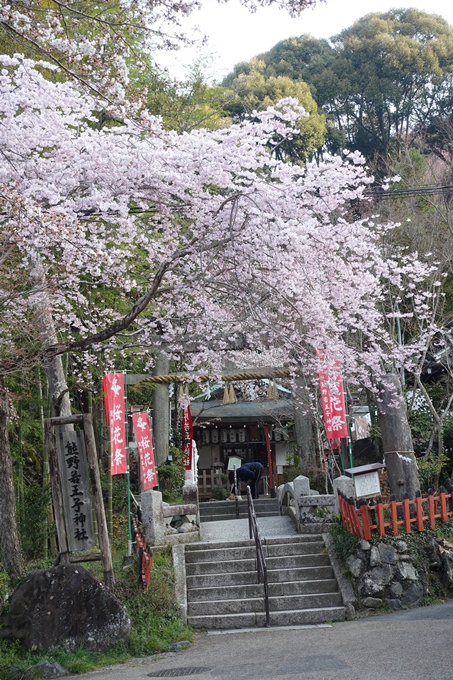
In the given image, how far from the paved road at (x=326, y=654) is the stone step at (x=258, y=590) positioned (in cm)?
98

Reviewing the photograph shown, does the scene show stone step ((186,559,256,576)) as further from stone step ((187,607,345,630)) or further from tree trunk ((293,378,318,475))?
tree trunk ((293,378,318,475))

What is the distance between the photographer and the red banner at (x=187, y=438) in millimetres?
17422

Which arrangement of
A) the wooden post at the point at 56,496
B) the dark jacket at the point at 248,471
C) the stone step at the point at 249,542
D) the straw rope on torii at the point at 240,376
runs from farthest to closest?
1. the dark jacket at the point at 248,471
2. the straw rope on torii at the point at 240,376
3. the stone step at the point at 249,542
4. the wooden post at the point at 56,496

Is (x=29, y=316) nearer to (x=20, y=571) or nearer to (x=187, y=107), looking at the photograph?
(x=20, y=571)

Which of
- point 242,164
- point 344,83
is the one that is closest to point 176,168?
point 242,164

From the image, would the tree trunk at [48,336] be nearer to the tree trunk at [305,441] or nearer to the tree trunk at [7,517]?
the tree trunk at [7,517]

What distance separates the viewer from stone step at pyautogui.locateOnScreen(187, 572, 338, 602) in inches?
395

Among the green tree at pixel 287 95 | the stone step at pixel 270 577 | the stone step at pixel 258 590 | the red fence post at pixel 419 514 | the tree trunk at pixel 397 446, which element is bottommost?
the stone step at pixel 258 590

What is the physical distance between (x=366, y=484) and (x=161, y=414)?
7268 mm

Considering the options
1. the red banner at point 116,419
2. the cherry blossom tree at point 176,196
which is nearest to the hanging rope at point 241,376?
the red banner at point 116,419

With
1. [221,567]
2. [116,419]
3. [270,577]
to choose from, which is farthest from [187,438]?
[270,577]

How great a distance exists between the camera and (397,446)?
1102 cm

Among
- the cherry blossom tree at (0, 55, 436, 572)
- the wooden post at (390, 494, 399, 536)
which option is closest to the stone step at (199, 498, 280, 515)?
the wooden post at (390, 494, 399, 536)

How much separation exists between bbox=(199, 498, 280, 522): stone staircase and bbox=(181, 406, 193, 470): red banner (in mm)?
1598
